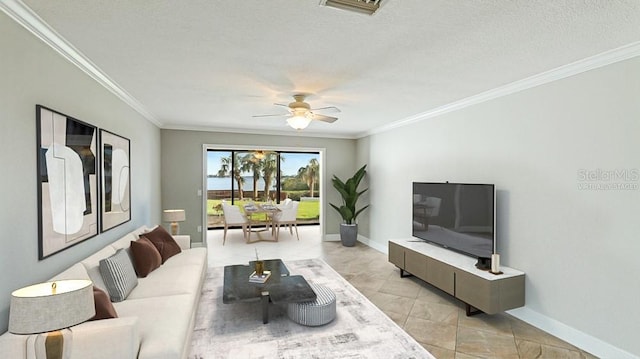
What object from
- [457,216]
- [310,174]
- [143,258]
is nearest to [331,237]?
[310,174]

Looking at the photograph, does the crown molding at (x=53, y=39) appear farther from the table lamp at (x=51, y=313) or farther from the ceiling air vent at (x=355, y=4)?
the ceiling air vent at (x=355, y=4)

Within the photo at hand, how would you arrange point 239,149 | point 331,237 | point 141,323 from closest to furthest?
point 141,323 < point 239,149 < point 331,237

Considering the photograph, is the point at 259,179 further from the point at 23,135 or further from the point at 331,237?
the point at 23,135

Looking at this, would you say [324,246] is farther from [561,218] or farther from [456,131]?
[561,218]

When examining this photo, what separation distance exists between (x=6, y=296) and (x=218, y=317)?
1784 millimetres

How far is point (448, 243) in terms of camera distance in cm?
404

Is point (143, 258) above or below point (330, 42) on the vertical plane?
below

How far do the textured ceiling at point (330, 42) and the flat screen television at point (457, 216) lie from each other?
1214 millimetres

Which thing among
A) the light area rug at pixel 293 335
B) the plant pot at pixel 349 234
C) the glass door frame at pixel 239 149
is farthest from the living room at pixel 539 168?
the plant pot at pixel 349 234

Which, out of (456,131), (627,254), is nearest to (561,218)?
(627,254)

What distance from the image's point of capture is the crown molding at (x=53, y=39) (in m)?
1.77

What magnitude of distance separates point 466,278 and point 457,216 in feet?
2.74

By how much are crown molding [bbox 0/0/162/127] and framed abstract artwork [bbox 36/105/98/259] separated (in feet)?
1.58

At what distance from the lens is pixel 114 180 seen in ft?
11.3
